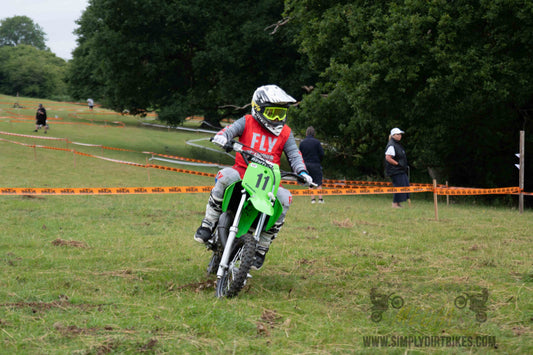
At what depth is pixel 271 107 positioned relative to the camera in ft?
21.5

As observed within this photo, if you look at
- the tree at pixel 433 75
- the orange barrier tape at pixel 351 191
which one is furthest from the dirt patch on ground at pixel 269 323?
the tree at pixel 433 75

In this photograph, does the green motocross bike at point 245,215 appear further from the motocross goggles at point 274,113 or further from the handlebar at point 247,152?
the motocross goggles at point 274,113

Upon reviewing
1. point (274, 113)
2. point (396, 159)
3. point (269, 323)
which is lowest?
point (269, 323)

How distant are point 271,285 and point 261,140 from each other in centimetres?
163

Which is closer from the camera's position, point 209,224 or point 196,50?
point 209,224

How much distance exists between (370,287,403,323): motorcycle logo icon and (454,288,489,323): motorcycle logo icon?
0.56 m

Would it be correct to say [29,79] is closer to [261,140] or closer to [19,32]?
[19,32]

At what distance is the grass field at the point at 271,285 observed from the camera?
4.60 m

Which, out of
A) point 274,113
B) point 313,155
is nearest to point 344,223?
point 313,155

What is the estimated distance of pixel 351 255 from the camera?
343 inches

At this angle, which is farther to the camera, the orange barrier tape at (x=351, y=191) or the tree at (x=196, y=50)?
the tree at (x=196, y=50)

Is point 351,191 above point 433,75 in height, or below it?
below

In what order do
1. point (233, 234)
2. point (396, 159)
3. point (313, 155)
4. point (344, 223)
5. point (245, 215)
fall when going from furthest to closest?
1. point (313, 155)
2. point (396, 159)
3. point (344, 223)
4. point (245, 215)
5. point (233, 234)

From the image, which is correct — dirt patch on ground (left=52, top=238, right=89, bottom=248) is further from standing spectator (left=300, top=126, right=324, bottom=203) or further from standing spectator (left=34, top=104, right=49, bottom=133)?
standing spectator (left=34, top=104, right=49, bottom=133)
